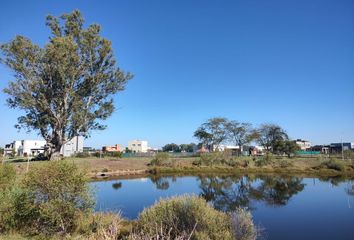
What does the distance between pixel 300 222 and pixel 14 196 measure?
14323 millimetres

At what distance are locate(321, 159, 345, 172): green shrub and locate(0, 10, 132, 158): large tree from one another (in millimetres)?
34954

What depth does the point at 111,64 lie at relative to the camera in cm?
3516

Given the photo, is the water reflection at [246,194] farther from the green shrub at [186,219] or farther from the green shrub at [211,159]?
the green shrub at [211,159]

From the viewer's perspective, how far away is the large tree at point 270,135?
80.2 metres

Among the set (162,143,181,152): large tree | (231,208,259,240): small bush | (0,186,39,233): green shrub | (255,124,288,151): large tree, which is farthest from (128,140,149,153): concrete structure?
(231,208,259,240): small bush

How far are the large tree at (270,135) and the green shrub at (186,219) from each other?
2848 inches

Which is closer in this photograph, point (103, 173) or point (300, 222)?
Result: point (300, 222)

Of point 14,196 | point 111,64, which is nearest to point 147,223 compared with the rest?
point 14,196

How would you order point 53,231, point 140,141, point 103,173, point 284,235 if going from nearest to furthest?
point 53,231, point 284,235, point 103,173, point 140,141

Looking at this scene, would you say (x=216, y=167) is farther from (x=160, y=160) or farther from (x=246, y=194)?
(x=246, y=194)

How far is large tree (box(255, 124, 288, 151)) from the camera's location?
8019cm

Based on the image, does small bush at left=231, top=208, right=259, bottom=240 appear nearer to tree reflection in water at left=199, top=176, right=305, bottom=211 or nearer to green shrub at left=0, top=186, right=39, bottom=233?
green shrub at left=0, top=186, right=39, bottom=233

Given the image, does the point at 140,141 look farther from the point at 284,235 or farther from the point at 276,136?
the point at 284,235

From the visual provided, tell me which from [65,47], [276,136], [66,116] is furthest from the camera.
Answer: [276,136]
